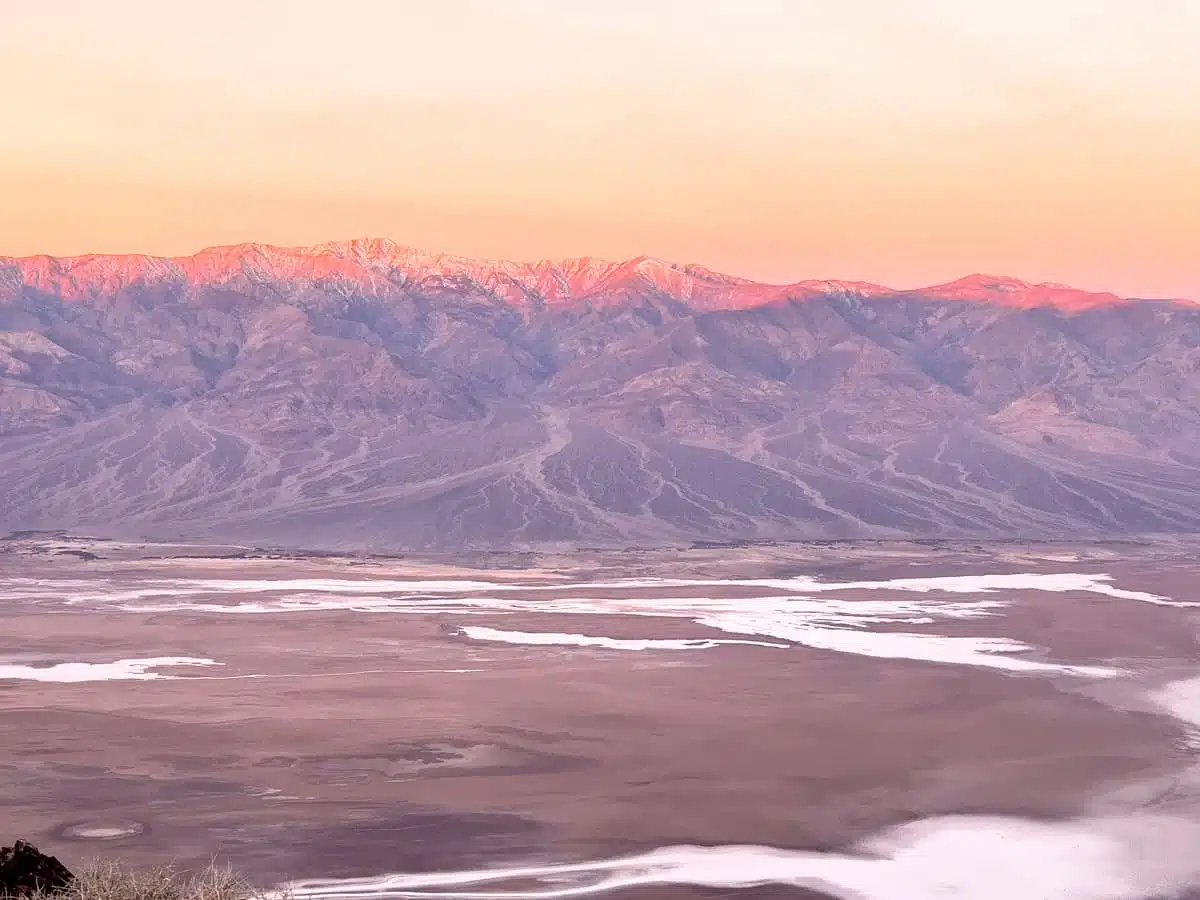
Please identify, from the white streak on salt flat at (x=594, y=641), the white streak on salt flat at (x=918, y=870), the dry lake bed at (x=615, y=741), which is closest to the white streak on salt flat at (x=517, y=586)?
the dry lake bed at (x=615, y=741)

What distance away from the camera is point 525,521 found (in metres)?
81.8

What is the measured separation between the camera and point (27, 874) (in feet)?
35.7

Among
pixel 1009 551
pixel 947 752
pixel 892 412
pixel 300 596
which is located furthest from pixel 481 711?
pixel 892 412

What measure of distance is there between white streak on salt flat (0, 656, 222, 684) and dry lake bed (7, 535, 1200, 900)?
5.5 inches

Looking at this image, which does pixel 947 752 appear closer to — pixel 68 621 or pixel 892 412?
pixel 68 621

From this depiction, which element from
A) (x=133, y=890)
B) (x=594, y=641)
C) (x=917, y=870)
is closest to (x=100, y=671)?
(x=594, y=641)

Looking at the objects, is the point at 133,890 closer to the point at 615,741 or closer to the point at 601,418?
the point at 615,741

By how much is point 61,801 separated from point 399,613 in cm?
2323

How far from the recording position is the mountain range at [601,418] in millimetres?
87688

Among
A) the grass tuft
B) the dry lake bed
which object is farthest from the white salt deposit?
the grass tuft

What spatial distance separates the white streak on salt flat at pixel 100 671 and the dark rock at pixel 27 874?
2115cm

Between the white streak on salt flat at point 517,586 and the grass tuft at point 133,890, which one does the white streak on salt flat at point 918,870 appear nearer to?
the grass tuft at point 133,890

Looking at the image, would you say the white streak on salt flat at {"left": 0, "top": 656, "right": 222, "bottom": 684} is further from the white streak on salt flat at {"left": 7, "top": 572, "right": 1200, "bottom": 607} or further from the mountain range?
the mountain range

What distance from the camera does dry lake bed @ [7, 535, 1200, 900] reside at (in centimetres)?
1869
